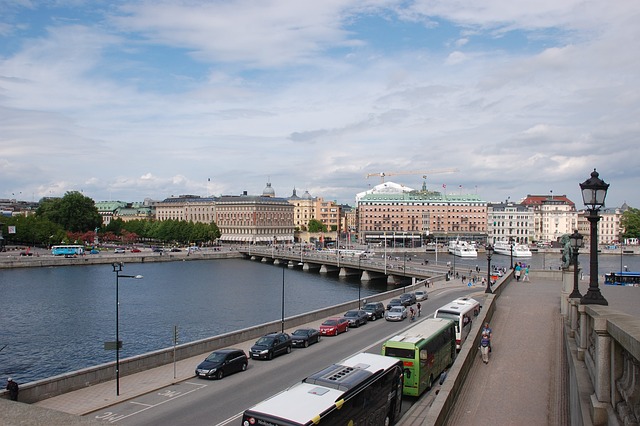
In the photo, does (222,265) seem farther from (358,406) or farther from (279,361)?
(358,406)

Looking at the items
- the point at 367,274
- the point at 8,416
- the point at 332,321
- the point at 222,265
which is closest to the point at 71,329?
the point at 332,321

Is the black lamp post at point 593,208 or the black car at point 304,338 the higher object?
the black lamp post at point 593,208

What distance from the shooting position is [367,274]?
339ft

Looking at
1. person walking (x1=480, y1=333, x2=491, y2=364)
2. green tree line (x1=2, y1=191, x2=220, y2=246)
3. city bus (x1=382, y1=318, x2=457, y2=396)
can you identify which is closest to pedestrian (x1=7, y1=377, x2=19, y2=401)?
city bus (x1=382, y1=318, x2=457, y2=396)

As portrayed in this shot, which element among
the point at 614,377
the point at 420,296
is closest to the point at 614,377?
the point at 614,377

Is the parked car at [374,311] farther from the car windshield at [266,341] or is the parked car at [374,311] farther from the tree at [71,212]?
the tree at [71,212]

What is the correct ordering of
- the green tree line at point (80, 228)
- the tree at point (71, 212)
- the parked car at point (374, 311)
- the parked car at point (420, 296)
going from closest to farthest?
the parked car at point (374, 311)
the parked car at point (420, 296)
the green tree line at point (80, 228)
the tree at point (71, 212)

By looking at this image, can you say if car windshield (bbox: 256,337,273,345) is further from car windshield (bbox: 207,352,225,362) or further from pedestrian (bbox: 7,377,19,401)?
pedestrian (bbox: 7,377,19,401)

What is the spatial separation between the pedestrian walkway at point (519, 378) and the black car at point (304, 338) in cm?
1089

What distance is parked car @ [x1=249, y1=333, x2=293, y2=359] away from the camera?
3108 centimetres

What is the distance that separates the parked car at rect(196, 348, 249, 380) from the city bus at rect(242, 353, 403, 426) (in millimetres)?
9590

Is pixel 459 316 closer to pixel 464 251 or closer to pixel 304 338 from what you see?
pixel 304 338

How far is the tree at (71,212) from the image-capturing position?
6422 inches

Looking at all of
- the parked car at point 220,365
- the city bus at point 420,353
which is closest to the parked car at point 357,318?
the parked car at point 220,365
